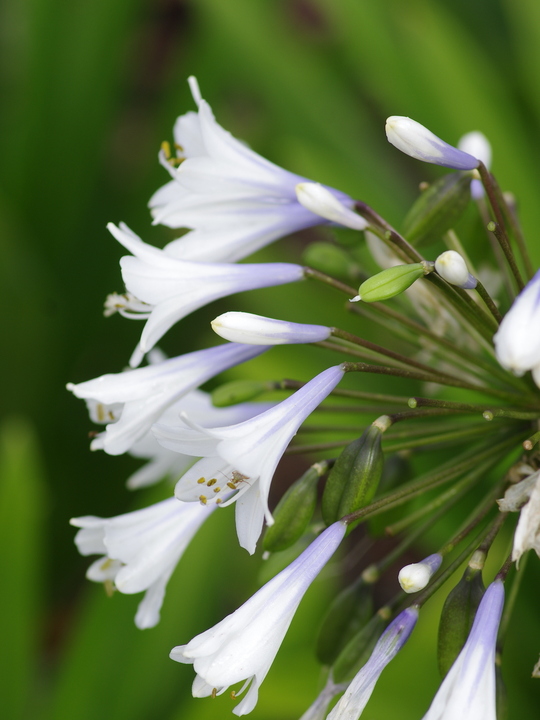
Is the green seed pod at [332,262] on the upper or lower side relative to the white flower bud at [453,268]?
upper

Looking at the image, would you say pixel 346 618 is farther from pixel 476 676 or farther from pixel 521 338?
pixel 521 338

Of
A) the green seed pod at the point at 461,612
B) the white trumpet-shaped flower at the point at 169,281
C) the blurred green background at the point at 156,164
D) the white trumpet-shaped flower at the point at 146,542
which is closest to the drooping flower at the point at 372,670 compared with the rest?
the green seed pod at the point at 461,612

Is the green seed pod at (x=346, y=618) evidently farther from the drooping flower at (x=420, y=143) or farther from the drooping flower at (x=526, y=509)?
the drooping flower at (x=420, y=143)

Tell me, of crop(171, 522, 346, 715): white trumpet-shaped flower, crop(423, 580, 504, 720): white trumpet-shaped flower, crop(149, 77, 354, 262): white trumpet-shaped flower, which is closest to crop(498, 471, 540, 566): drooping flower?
crop(423, 580, 504, 720): white trumpet-shaped flower

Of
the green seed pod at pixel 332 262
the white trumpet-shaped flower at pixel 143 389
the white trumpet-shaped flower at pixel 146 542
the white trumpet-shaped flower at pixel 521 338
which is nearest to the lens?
the white trumpet-shaped flower at pixel 521 338

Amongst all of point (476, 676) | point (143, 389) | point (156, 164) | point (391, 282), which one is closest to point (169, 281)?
point (143, 389)

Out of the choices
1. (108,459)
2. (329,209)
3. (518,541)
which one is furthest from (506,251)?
(108,459)

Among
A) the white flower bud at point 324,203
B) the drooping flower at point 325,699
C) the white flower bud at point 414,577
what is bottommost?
the drooping flower at point 325,699

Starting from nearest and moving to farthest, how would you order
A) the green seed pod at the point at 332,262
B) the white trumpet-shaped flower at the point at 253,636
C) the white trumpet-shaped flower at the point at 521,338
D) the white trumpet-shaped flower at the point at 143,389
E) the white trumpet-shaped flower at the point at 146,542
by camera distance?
the white trumpet-shaped flower at the point at 521,338 < the white trumpet-shaped flower at the point at 253,636 < the white trumpet-shaped flower at the point at 143,389 < the white trumpet-shaped flower at the point at 146,542 < the green seed pod at the point at 332,262
